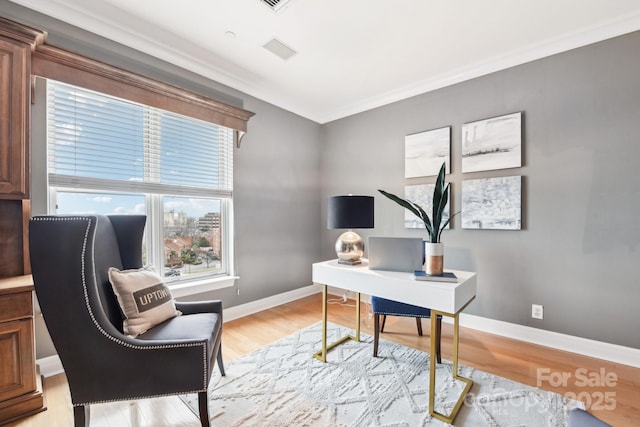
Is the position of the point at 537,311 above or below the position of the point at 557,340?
above

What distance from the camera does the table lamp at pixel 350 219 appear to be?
1.98m

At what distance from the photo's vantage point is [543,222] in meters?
2.36

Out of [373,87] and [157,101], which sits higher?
[373,87]

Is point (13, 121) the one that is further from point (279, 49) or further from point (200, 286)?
point (279, 49)

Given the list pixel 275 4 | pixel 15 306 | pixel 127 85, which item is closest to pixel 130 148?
pixel 127 85

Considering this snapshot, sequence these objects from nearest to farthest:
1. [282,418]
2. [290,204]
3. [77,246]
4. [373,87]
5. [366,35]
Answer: [77,246]
[282,418]
[366,35]
[373,87]
[290,204]

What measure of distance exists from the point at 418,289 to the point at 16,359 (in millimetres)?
2238

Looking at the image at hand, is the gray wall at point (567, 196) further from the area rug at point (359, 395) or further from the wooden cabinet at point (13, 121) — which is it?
the wooden cabinet at point (13, 121)

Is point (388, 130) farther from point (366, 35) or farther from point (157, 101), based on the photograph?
point (157, 101)

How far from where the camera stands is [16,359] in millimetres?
1487

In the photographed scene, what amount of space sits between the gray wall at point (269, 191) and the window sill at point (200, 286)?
9cm

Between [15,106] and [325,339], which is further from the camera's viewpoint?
[325,339]

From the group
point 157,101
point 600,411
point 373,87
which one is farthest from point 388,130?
point 600,411

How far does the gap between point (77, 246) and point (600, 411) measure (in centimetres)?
286
